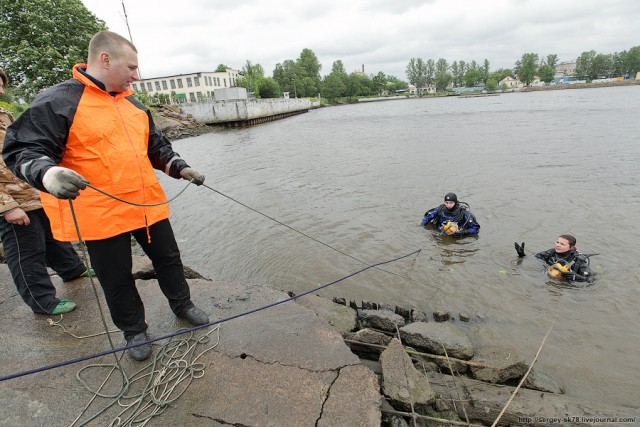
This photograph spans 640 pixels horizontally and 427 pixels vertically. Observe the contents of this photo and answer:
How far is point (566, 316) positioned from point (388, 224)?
4.20 meters

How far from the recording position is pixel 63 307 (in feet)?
11.5

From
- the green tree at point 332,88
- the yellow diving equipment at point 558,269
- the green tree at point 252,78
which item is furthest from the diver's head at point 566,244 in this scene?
the green tree at point 332,88

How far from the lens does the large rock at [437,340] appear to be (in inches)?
144

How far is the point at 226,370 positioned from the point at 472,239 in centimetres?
636

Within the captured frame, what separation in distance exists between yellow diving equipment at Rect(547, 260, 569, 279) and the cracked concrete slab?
461 centimetres

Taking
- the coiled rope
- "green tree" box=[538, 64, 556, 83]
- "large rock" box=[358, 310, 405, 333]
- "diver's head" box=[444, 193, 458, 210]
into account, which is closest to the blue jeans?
the coiled rope

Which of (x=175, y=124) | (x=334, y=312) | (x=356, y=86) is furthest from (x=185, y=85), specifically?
(x=334, y=312)

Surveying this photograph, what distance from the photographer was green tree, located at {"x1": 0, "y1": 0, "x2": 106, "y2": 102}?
23359 millimetres

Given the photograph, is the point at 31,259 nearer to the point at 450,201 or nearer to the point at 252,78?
the point at 450,201

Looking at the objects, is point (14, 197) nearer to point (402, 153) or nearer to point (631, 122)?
point (402, 153)

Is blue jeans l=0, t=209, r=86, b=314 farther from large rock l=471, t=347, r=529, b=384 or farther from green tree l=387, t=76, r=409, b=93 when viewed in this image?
green tree l=387, t=76, r=409, b=93

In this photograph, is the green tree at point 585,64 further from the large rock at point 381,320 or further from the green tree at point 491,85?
the large rock at point 381,320

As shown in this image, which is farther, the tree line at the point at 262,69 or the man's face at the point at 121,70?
the tree line at the point at 262,69

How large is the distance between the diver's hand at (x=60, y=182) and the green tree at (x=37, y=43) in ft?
96.5
